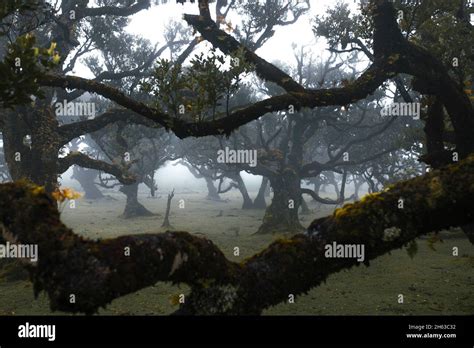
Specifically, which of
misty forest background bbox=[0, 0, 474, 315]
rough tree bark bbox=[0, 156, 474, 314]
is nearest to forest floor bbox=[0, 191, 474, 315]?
misty forest background bbox=[0, 0, 474, 315]

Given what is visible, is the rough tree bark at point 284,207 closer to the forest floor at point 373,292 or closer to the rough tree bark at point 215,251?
the forest floor at point 373,292

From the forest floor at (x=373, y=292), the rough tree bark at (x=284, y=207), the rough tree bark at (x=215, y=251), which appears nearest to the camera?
the rough tree bark at (x=215, y=251)

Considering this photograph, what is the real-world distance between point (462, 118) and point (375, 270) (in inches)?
327

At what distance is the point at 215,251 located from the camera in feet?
14.0

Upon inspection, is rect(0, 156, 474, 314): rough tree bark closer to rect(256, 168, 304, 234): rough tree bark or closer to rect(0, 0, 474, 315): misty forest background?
rect(0, 0, 474, 315): misty forest background

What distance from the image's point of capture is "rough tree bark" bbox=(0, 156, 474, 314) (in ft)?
10.0

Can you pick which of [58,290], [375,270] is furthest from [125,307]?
[375,270]

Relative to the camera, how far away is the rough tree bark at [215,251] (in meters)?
3.05

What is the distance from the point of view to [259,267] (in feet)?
14.6

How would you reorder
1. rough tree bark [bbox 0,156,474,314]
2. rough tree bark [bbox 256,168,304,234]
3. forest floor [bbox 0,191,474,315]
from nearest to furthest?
rough tree bark [bbox 0,156,474,314] → forest floor [bbox 0,191,474,315] → rough tree bark [bbox 256,168,304,234]

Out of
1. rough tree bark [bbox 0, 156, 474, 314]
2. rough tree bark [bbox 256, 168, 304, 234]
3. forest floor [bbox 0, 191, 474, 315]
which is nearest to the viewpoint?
rough tree bark [bbox 0, 156, 474, 314]

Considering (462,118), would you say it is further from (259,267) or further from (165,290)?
(165,290)

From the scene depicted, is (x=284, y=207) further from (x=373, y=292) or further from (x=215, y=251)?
(x=215, y=251)

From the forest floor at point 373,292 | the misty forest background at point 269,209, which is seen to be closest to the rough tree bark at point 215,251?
the misty forest background at point 269,209
